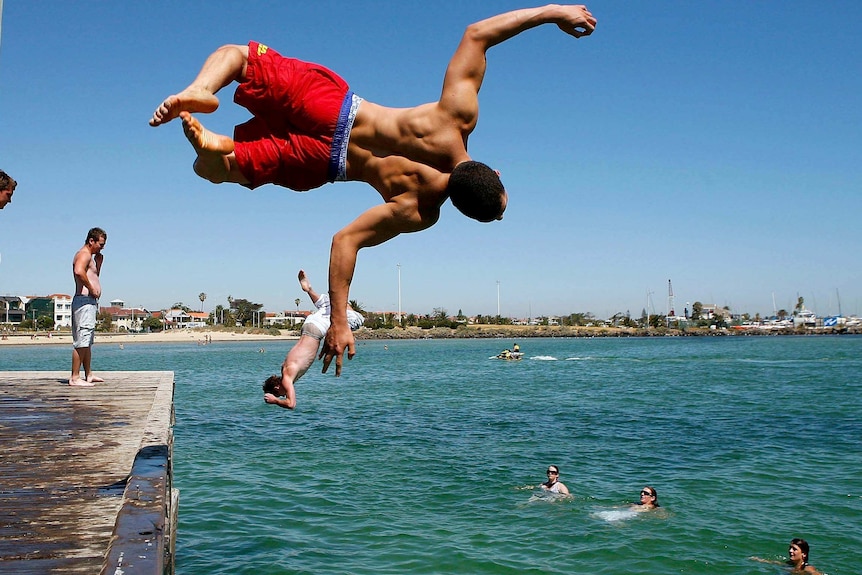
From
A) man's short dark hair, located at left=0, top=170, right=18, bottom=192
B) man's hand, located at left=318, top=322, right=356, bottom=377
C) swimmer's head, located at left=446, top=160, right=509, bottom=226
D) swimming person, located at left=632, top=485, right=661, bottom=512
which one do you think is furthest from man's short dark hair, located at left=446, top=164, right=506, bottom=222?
swimming person, located at left=632, top=485, right=661, bottom=512

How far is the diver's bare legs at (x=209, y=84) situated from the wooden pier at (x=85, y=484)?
6.52 ft

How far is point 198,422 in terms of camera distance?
103 ft

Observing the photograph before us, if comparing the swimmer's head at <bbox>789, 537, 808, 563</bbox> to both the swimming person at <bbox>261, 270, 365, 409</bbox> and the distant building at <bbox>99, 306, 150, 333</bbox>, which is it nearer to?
the swimming person at <bbox>261, 270, 365, 409</bbox>

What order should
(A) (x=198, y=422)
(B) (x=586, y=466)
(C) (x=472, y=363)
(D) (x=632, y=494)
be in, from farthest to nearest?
(C) (x=472, y=363), (A) (x=198, y=422), (B) (x=586, y=466), (D) (x=632, y=494)

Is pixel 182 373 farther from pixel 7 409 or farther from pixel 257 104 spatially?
pixel 257 104

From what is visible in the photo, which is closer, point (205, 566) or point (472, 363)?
point (205, 566)

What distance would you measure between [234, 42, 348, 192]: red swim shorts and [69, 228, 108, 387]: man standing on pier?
8378mm

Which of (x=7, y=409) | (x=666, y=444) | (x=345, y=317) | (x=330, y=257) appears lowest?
(x=666, y=444)

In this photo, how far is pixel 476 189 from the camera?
4.05 m

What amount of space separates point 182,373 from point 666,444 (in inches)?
1814

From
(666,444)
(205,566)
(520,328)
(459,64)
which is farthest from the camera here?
(520,328)

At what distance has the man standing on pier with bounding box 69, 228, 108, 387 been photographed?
38.3ft

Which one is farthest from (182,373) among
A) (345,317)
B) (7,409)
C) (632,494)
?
(345,317)

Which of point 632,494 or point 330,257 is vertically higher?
point 330,257
